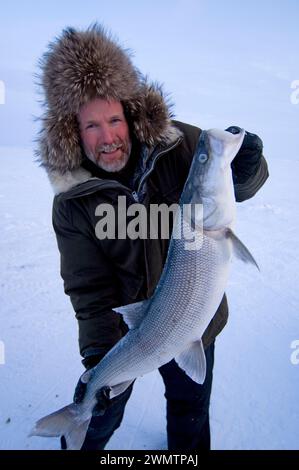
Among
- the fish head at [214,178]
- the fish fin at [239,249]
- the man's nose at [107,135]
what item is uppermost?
the man's nose at [107,135]

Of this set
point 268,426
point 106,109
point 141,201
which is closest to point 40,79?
point 106,109

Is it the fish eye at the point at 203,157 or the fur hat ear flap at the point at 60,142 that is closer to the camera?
the fish eye at the point at 203,157

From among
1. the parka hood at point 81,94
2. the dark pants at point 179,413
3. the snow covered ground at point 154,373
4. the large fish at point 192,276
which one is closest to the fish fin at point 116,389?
the large fish at point 192,276

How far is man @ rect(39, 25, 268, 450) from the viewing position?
94.7 inches

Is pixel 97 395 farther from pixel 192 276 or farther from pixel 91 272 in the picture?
pixel 192 276

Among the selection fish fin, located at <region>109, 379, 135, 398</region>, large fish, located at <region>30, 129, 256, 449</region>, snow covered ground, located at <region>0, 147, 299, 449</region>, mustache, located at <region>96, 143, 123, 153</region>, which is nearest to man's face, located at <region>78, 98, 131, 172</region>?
mustache, located at <region>96, 143, 123, 153</region>

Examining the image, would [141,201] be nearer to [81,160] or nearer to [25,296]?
[81,160]

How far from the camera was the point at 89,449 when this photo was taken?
267cm

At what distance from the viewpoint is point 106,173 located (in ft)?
8.59

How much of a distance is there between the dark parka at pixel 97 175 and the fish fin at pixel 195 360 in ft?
1.21

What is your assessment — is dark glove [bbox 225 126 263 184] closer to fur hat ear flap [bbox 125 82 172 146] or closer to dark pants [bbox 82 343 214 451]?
fur hat ear flap [bbox 125 82 172 146]

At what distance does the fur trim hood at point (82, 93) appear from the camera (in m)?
2.42

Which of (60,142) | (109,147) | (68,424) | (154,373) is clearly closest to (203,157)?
(109,147)

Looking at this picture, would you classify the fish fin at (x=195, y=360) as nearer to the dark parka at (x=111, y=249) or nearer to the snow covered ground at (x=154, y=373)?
the dark parka at (x=111, y=249)
